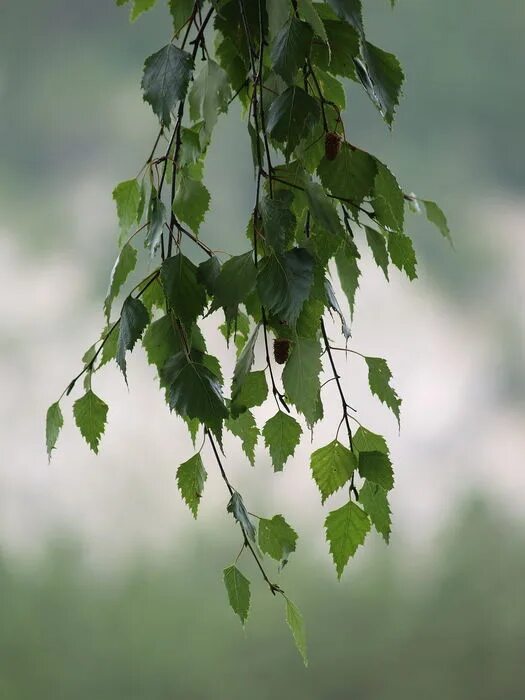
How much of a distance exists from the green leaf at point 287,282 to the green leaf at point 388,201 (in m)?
0.07

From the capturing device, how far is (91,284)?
6.59 ft

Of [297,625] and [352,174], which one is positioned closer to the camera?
[352,174]

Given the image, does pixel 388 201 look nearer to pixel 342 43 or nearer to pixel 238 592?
pixel 342 43

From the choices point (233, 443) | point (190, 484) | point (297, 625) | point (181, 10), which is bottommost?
point (297, 625)

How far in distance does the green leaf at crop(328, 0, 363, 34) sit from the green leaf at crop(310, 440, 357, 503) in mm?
227

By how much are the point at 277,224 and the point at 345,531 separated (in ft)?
0.58

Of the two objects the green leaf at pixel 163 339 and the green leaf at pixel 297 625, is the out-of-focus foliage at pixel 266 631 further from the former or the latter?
the green leaf at pixel 163 339

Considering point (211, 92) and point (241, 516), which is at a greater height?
point (211, 92)

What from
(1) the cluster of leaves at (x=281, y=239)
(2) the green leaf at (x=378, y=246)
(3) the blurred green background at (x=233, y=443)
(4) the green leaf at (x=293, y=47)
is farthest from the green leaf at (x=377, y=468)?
(3) the blurred green background at (x=233, y=443)

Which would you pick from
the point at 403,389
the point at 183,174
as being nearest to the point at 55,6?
the point at 403,389

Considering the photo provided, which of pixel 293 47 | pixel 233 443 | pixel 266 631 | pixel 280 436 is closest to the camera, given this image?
pixel 293 47

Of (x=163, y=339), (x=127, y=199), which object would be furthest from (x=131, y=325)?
(x=127, y=199)

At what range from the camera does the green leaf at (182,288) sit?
486mm

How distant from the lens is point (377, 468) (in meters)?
0.50
